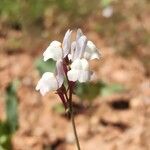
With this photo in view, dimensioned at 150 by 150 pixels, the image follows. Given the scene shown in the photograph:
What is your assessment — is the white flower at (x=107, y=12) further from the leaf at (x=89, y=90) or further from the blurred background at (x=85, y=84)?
the leaf at (x=89, y=90)

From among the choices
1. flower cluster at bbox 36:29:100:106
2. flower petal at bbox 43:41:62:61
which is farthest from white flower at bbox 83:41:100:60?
flower petal at bbox 43:41:62:61

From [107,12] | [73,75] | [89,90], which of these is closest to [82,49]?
[73,75]

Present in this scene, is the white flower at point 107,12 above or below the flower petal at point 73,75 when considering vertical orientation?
above

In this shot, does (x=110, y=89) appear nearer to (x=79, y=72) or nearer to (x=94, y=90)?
(x=94, y=90)

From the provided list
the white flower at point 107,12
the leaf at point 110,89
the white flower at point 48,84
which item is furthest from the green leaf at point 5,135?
the white flower at point 107,12

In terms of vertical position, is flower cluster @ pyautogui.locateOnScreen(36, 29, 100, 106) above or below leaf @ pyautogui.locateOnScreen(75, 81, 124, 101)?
below

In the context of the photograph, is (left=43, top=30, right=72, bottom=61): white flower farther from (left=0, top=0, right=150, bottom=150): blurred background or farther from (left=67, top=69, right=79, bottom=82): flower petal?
(left=0, top=0, right=150, bottom=150): blurred background

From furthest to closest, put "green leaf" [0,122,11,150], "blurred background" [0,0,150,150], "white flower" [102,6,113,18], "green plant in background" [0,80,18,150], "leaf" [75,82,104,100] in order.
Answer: "white flower" [102,6,113,18] → "leaf" [75,82,104,100] → "blurred background" [0,0,150,150] → "green plant in background" [0,80,18,150] → "green leaf" [0,122,11,150]
